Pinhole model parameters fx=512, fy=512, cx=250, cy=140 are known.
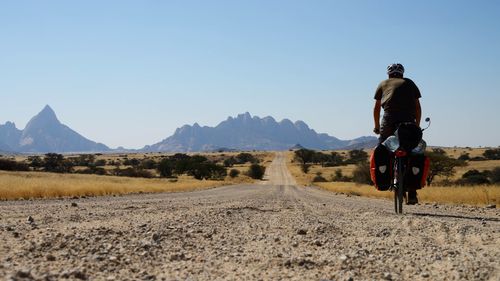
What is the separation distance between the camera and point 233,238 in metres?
5.37

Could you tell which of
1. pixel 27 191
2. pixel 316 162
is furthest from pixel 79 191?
pixel 316 162

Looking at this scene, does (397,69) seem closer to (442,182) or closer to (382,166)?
(382,166)

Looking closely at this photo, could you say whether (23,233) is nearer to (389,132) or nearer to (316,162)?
(389,132)

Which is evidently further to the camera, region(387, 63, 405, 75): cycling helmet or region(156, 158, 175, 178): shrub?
region(156, 158, 175, 178): shrub

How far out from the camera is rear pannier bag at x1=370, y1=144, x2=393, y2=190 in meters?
9.10

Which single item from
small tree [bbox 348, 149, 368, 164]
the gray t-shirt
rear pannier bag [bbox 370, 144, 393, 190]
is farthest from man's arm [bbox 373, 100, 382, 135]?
small tree [bbox 348, 149, 368, 164]

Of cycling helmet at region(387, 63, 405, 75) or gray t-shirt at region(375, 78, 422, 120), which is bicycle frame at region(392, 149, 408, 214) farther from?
cycling helmet at region(387, 63, 405, 75)

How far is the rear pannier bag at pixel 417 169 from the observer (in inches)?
346

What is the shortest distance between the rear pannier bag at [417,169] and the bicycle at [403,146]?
73 millimetres

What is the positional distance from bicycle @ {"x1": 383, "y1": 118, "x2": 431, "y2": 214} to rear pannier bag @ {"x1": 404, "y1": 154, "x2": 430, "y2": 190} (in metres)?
0.07

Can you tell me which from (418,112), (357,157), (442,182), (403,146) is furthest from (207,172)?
(357,157)

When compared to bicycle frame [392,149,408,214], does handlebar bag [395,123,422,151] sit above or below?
above

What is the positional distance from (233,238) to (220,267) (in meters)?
1.44

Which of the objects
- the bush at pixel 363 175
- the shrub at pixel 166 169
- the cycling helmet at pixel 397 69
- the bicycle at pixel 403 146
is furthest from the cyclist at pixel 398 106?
the shrub at pixel 166 169
